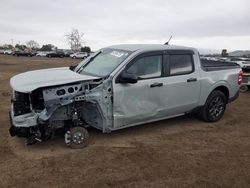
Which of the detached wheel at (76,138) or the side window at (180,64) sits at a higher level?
the side window at (180,64)

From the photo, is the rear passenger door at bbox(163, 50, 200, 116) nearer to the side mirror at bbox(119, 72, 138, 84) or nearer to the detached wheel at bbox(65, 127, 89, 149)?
the side mirror at bbox(119, 72, 138, 84)

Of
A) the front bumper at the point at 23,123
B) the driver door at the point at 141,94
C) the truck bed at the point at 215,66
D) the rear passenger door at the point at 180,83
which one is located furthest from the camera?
the truck bed at the point at 215,66

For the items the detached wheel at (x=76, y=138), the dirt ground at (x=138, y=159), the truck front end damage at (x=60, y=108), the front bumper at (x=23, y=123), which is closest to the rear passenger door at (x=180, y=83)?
the dirt ground at (x=138, y=159)

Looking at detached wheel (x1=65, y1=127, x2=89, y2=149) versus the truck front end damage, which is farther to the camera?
detached wheel (x1=65, y1=127, x2=89, y2=149)

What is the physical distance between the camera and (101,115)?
5.55 m

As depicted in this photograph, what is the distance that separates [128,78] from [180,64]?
156 centimetres

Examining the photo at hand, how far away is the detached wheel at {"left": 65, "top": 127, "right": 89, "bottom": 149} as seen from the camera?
5.42m

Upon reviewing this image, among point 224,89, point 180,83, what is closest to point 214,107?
point 224,89

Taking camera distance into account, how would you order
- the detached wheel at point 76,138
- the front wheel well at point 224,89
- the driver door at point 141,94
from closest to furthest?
1. the detached wheel at point 76,138
2. the driver door at point 141,94
3. the front wheel well at point 224,89

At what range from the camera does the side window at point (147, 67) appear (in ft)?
19.3

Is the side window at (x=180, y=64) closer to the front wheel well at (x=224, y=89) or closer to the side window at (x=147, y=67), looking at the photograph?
the side window at (x=147, y=67)

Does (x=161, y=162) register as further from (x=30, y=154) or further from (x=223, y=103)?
(x=223, y=103)

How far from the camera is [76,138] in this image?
545 cm

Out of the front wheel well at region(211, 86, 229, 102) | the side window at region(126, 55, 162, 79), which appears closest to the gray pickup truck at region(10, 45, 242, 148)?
the side window at region(126, 55, 162, 79)
